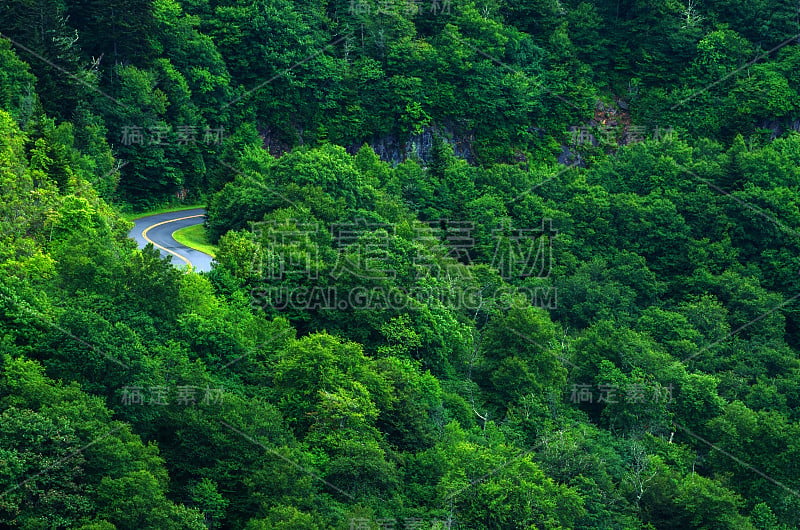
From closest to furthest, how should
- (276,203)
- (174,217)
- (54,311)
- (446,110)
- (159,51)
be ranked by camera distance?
(54,311) → (276,203) → (174,217) → (159,51) → (446,110)

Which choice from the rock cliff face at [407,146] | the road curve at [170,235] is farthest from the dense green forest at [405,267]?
the road curve at [170,235]

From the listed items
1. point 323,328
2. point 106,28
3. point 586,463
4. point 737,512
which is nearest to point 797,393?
point 737,512

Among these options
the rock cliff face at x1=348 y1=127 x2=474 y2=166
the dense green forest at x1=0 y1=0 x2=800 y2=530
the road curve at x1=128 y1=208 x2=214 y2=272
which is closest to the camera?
the dense green forest at x1=0 y1=0 x2=800 y2=530

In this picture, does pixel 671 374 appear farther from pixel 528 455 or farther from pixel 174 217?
pixel 174 217

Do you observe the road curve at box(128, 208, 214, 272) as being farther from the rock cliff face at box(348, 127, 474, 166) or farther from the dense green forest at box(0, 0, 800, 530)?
the rock cliff face at box(348, 127, 474, 166)

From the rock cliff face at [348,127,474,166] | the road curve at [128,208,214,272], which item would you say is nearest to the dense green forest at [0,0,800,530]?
the rock cliff face at [348,127,474,166]

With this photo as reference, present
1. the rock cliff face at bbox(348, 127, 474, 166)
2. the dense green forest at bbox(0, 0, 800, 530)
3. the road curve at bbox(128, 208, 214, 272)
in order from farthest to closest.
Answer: the rock cliff face at bbox(348, 127, 474, 166) → the road curve at bbox(128, 208, 214, 272) → the dense green forest at bbox(0, 0, 800, 530)

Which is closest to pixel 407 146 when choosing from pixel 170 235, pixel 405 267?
pixel 170 235
